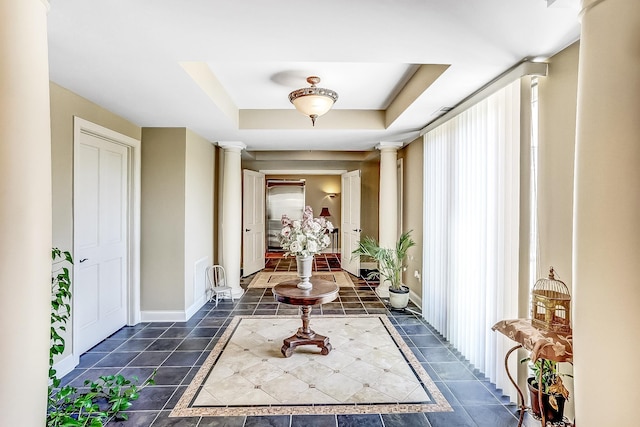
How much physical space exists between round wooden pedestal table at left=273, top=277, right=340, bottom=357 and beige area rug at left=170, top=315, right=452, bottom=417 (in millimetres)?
102

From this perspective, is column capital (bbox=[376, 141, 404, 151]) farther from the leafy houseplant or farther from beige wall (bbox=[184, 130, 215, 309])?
the leafy houseplant

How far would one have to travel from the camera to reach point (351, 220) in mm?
6422

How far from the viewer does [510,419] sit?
2.06 m

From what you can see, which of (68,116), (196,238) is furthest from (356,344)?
(68,116)

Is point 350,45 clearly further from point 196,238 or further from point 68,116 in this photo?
point 196,238

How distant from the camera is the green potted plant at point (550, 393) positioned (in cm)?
159

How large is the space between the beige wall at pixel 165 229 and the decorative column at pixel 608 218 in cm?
383

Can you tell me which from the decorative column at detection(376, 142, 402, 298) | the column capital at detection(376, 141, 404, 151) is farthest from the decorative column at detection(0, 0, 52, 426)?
the decorative column at detection(376, 142, 402, 298)

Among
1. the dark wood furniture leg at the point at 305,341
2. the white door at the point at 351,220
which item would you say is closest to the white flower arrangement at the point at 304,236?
the dark wood furniture leg at the point at 305,341

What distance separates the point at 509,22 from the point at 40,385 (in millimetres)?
2679

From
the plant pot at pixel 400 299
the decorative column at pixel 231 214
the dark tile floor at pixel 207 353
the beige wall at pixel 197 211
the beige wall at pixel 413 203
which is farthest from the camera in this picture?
the decorative column at pixel 231 214

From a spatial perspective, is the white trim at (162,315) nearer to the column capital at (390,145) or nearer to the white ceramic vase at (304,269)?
the white ceramic vase at (304,269)

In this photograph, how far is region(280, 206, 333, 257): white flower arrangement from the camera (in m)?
2.85

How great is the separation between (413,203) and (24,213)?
4336 millimetres
